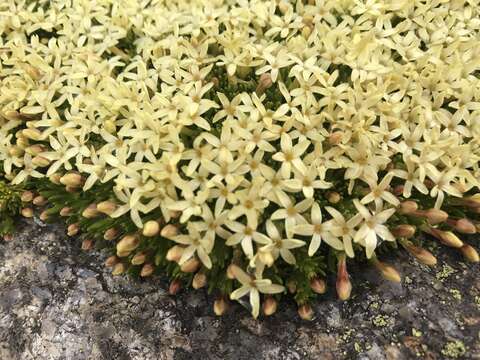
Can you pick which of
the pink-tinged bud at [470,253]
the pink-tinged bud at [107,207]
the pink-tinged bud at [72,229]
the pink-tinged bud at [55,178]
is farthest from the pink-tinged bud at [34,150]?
the pink-tinged bud at [470,253]

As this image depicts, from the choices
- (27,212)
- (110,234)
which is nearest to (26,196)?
(27,212)

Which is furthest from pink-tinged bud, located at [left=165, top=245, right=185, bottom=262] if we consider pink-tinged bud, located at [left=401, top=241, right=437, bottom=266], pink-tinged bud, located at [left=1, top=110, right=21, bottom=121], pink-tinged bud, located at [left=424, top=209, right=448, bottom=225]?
pink-tinged bud, located at [left=1, top=110, right=21, bottom=121]

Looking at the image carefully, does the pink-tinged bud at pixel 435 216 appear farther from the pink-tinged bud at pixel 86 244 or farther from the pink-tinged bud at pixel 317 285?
the pink-tinged bud at pixel 86 244

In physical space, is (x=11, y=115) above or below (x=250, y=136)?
below

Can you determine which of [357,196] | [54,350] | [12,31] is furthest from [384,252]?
[12,31]

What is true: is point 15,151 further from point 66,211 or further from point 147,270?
point 147,270

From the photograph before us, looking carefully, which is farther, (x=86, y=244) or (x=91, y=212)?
(x=86, y=244)

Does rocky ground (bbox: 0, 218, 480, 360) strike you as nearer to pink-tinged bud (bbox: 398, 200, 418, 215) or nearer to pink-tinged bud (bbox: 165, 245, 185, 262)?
pink-tinged bud (bbox: 398, 200, 418, 215)
